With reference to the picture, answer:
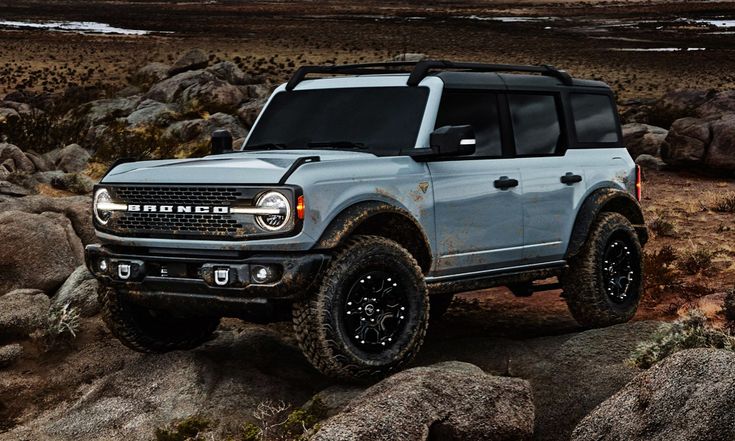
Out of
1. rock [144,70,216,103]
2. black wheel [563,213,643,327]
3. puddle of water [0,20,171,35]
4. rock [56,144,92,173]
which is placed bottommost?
puddle of water [0,20,171,35]

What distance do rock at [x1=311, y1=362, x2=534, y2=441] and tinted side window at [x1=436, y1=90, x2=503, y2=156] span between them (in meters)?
2.25

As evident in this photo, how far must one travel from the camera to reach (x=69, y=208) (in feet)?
39.8

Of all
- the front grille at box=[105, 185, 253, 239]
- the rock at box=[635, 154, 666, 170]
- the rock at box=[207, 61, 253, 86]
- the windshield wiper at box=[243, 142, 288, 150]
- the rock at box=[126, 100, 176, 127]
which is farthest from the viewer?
the rock at box=[207, 61, 253, 86]

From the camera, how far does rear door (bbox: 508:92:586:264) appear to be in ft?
28.2

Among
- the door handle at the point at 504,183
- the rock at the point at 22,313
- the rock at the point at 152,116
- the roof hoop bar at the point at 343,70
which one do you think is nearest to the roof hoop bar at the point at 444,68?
the roof hoop bar at the point at 343,70

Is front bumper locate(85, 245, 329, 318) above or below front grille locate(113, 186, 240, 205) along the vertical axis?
below

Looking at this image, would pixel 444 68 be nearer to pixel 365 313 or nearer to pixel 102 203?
pixel 365 313

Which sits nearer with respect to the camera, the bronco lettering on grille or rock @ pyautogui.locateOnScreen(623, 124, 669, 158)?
the bronco lettering on grille

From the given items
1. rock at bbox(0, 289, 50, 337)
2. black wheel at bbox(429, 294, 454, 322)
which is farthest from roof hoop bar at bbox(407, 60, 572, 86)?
rock at bbox(0, 289, 50, 337)

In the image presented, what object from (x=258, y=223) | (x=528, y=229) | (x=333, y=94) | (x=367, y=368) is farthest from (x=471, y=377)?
(x=333, y=94)

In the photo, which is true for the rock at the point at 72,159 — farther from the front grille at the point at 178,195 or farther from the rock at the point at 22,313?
the front grille at the point at 178,195

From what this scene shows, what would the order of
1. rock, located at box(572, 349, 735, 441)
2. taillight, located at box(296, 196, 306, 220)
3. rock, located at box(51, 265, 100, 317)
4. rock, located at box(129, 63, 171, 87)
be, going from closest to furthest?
rock, located at box(572, 349, 735, 441) < taillight, located at box(296, 196, 306, 220) < rock, located at box(51, 265, 100, 317) < rock, located at box(129, 63, 171, 87)

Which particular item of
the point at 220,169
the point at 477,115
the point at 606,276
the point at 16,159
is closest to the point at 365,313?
the point at 220,169

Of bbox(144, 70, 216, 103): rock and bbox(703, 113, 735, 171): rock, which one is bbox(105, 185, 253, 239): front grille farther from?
bbox(144, 70, 216, 103): rock
